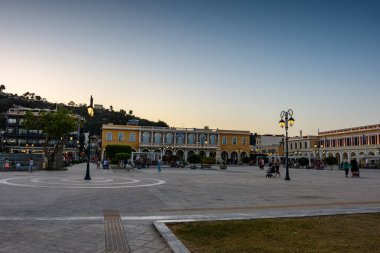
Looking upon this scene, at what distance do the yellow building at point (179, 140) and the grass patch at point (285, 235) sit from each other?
7967 centimetres

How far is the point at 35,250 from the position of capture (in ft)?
17.6

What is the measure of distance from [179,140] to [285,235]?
8652 cm

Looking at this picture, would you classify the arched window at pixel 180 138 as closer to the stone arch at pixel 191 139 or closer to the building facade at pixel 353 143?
the stone arch at pixel 191 139

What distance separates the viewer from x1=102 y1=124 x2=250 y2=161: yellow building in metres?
89.4

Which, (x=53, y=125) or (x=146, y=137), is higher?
(x=146, y=137)

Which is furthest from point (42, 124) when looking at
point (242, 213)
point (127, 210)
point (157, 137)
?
point (157, 137)

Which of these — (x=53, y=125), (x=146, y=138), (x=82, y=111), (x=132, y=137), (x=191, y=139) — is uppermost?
(x=82, y=111)

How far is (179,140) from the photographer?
92.7 metres

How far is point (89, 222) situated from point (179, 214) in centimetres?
248

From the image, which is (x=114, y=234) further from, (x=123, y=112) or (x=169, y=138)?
(x=123, y=112)

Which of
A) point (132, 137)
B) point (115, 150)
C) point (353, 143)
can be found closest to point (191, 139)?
point (132, 137)

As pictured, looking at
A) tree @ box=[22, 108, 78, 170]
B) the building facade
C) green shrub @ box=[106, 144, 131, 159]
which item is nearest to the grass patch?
tree @ box=[22, 108, 78, 170]

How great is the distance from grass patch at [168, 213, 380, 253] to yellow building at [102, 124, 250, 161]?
7967 cm

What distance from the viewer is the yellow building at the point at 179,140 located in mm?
89438
